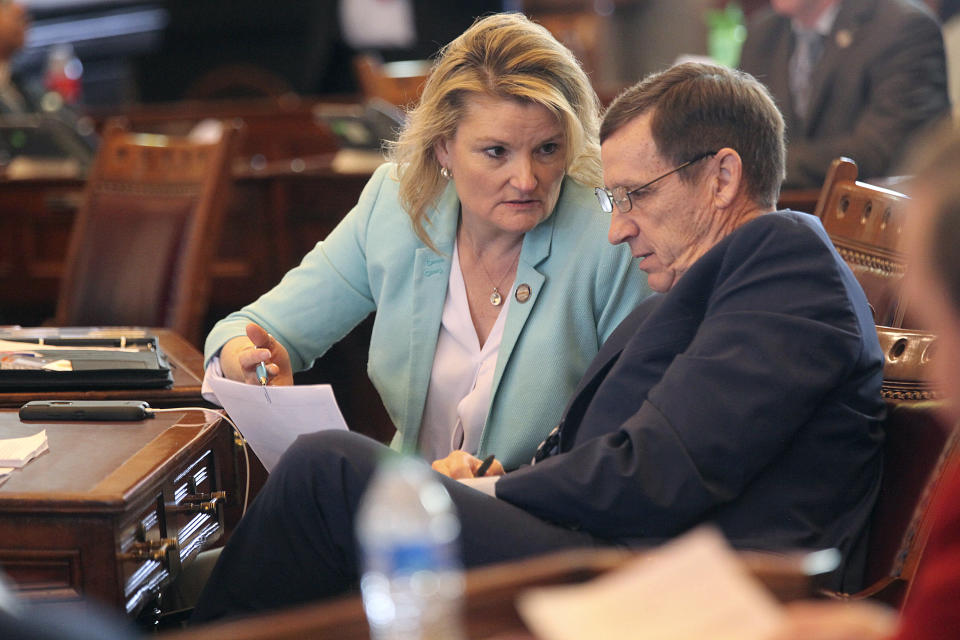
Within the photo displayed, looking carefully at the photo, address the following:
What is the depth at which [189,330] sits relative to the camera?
2.53m

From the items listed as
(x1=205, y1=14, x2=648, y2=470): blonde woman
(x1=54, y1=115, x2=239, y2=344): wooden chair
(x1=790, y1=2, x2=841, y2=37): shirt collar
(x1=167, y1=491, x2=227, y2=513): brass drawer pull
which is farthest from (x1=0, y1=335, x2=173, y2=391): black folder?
(x1=790, y1=2, x2=841, y2=37): shirt collar

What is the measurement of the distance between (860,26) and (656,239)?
2.14 meters

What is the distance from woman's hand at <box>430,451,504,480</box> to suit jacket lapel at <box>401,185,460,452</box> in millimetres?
270

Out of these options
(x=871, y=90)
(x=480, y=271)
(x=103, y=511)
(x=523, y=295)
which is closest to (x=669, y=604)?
(x=103, y=511)

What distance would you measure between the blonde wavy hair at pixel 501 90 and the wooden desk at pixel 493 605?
1.11 m

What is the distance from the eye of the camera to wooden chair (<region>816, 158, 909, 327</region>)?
180 centimetres

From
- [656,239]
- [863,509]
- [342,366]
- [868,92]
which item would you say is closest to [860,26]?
[868,92]

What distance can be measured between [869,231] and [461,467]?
782 millimetres

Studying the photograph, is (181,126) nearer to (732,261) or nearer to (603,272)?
(603,272)

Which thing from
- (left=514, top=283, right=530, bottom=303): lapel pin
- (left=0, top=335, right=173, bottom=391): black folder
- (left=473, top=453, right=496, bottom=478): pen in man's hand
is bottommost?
(left=473, top=453, right=496, bottom=478): pen in man's hand

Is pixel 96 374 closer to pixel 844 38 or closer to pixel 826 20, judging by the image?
pixel 844 38

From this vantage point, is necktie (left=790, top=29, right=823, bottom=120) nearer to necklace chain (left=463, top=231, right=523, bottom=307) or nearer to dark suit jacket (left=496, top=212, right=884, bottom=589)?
necklace chain (left=463, top=231, right=523, bottom=307)

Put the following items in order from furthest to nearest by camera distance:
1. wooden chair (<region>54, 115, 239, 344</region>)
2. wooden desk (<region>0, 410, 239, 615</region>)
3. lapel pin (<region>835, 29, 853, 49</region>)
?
lapel pin (<region>835, 29, 853, 49</region>)
wooden chair (<region>54, 115, 239, 344</region>)
wooden desk (<region>0, 410, 239, 615</region>)

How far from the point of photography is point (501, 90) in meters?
1.87
